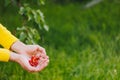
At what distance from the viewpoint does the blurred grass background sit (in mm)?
4000

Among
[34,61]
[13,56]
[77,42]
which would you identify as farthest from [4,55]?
[77,42]

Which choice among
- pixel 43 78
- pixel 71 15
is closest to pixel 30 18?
pixel 43 78

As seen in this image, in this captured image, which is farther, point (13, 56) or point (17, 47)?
point (17, 47)

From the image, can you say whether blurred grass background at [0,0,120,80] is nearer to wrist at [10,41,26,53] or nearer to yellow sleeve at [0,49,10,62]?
wrist at [10,41,26,53]

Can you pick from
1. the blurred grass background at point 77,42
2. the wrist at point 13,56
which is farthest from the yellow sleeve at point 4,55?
the blurred grass background at point 77,42

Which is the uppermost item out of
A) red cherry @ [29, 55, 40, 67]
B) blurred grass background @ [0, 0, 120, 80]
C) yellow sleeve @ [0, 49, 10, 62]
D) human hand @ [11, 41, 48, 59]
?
yellow sleeve @ [0, 49, 10, 62]

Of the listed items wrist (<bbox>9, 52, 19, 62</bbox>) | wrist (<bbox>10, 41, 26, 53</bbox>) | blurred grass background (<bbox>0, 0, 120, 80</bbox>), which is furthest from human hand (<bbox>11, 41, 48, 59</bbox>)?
blurred grass background (<bbox>0, 0, 120, 80</bbox>)

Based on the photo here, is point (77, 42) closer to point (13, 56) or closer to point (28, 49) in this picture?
point (28, 49)

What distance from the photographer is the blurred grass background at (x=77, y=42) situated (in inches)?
157

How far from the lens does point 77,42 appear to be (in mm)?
5641

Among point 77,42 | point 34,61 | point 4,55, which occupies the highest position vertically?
point 4,55

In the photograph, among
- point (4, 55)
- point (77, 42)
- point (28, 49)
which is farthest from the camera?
point (77, 42)

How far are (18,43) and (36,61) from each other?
0.21 metres

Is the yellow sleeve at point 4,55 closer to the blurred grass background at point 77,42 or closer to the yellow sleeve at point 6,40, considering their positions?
the yellow sleeve at point 6,40
